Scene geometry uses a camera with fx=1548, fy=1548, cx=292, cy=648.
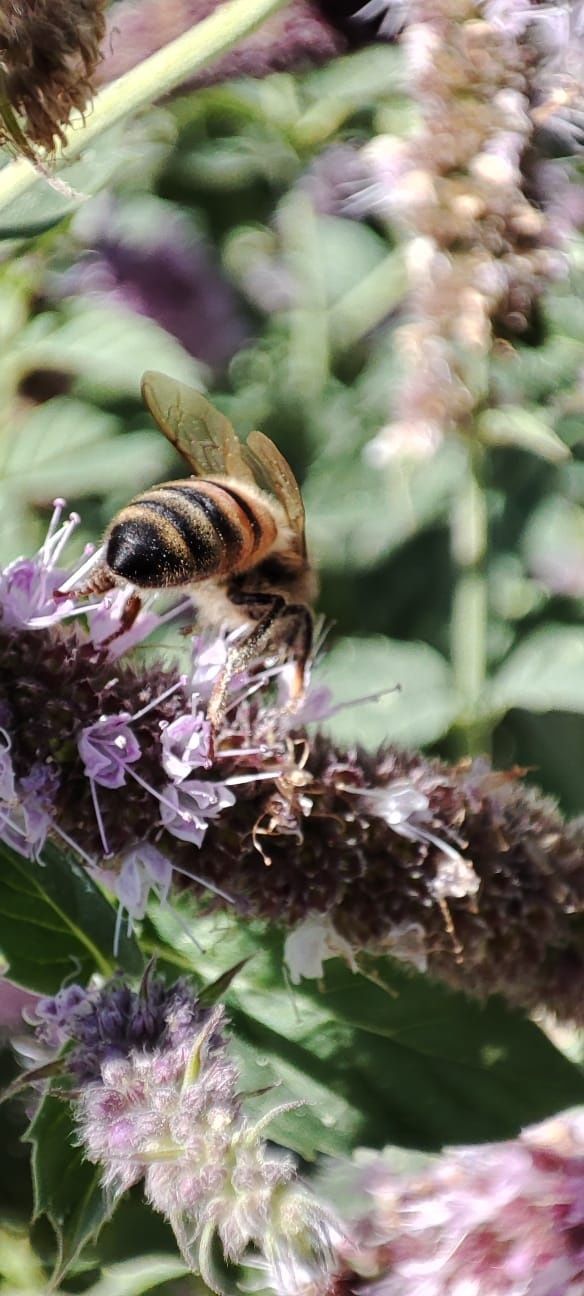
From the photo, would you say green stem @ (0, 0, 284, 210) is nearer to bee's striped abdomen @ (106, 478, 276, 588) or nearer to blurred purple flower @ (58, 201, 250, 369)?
blurred purple flower @ (58, 201, 250, 369)

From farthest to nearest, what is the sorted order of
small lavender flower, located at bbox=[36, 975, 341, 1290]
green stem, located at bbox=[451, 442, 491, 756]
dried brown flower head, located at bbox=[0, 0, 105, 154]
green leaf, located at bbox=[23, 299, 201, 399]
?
green stem, located at bbox=[451, 442, 491, 756] < green leaf, located at bbox=[23, 299, 201, 399] < dried brown flower head, located at bbox=[0, 0, 105, 154] < small lavender flower, located at bbox=[36, 975, 341, 1290]

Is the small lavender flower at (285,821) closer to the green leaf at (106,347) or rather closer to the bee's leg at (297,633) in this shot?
the bee's leg at (297,633)

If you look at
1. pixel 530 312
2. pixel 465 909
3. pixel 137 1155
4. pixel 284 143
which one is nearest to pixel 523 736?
pixel 530 312

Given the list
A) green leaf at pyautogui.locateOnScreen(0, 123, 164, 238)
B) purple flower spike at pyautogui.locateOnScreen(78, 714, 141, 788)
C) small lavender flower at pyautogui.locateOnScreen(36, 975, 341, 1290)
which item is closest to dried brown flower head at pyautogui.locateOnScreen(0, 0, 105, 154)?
green leaf at pyautogui.locateOnScreen(0, 123, 164, 238)

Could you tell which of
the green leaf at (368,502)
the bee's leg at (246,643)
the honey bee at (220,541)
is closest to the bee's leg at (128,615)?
the honey bee at (220,541)

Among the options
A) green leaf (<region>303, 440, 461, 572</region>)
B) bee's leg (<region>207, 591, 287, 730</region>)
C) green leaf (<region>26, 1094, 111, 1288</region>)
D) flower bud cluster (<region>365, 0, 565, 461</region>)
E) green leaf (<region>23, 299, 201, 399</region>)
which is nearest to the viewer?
green leaf (<region>26, 1094, 111, 1288</region>)

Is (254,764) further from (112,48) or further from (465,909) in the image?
(112,48)
